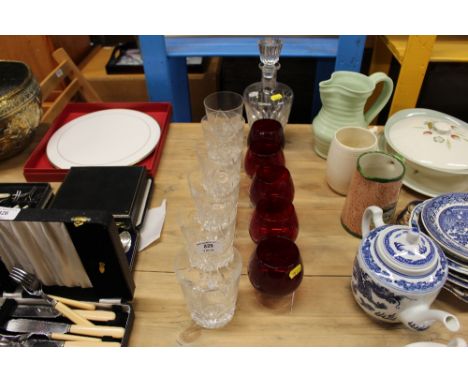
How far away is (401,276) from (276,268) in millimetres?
179

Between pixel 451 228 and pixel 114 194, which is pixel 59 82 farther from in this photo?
pixel 451 228

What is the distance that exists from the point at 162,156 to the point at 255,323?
1.72 feet

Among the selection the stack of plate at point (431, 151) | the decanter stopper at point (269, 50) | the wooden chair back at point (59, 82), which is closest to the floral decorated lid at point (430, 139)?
the stack of plate at point (431, 151)

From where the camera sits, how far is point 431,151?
0.83 meters

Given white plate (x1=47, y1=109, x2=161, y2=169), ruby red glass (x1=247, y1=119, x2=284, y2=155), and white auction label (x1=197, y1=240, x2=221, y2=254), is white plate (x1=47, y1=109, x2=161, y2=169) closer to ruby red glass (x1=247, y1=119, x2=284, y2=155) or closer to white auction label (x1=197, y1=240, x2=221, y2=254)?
ruby red glass (x1=247, y1=119, x2=284, y2=155)

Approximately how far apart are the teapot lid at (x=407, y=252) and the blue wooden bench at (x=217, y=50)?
0.77m

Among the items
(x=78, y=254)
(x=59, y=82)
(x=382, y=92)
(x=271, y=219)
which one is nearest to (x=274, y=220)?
(x=271, y=219)

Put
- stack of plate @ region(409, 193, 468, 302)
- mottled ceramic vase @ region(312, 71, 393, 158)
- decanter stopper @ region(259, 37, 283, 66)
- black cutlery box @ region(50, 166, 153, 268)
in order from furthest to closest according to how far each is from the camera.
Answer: decanter stopper @ region(259, 37, 283, 66) → mottled ceramic vase @ region(312, 71, 393, 158) → black cutlery box @ region(50, 166, 153, 268) → stack of plate @ region(409, 193, 468, 302)

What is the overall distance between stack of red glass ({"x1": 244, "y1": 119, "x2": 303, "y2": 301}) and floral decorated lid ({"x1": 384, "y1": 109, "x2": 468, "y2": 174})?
27cm

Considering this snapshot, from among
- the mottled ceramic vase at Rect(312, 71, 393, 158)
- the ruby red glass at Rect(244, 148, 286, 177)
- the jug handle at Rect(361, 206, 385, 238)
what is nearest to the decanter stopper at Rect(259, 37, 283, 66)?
the mottled ceramic vase at Rect(312, 71, 393, 158)

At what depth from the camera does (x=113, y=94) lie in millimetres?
1897

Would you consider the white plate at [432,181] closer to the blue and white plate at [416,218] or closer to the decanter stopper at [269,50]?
the blue and white plate at [416,218]

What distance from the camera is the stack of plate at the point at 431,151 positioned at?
800 millimetres

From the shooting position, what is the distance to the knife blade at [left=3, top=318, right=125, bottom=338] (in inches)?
23.5
